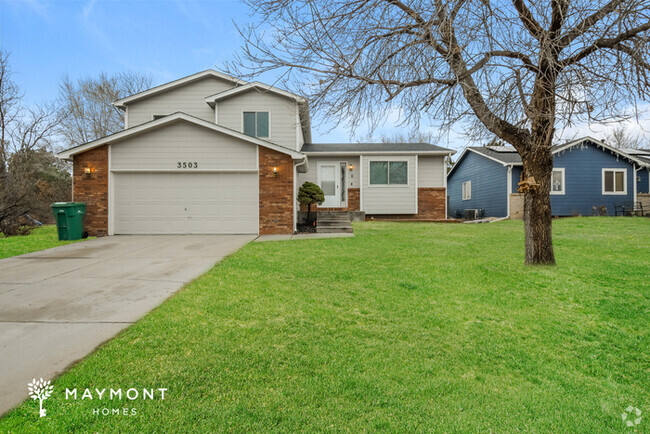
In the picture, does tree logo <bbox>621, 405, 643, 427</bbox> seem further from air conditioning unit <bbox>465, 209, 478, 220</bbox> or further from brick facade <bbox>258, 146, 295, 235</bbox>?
air conditioning unit <bbox>465, 209, 478, 220</bbox>

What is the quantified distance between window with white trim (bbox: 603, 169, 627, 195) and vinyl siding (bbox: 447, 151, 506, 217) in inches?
213

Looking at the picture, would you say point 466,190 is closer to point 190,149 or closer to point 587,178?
point 587,178

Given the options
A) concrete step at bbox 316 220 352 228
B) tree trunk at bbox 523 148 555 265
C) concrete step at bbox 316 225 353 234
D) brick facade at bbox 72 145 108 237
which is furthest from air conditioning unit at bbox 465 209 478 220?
brick facade at bbox 72 145 108 237

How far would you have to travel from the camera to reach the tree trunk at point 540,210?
19.3 ft

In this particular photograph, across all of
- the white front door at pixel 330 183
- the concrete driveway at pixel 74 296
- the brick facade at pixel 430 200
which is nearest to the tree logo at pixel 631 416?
the concrete driveway at pixel 74 296

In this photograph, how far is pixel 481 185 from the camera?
21.1m

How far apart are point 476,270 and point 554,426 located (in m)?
3.96

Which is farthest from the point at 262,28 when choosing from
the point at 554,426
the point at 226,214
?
the point at 226,214

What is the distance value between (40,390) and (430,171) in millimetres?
16210

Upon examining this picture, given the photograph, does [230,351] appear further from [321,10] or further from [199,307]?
[321,10]

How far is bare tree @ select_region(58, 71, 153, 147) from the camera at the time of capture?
22.9m

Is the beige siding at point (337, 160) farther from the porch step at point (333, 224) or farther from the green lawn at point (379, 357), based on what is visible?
the green lawn at point (379, 357)

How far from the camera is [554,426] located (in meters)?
1.97

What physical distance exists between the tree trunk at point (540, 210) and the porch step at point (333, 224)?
632cm
